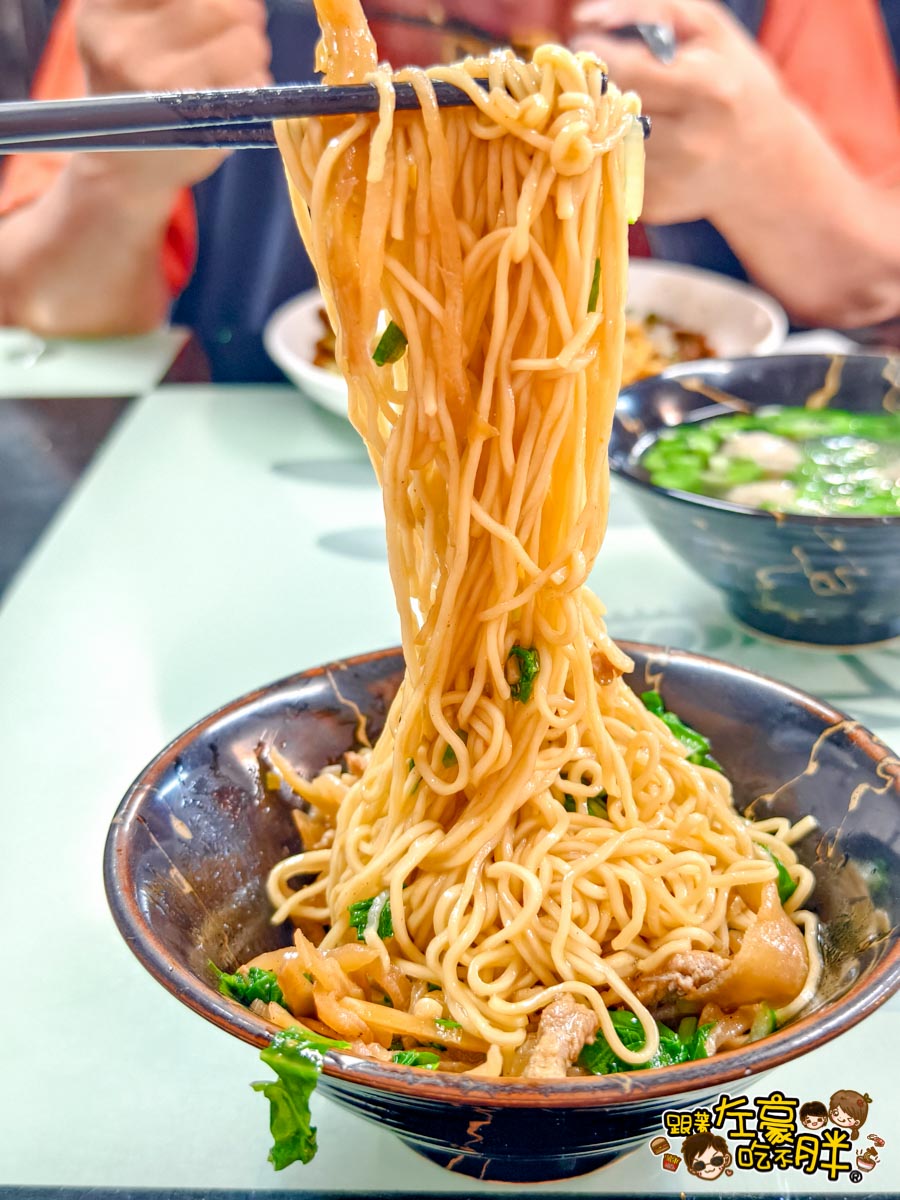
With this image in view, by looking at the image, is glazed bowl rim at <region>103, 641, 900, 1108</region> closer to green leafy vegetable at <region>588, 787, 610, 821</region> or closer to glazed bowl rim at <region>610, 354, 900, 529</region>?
green leafy vegetable at <region>588, 787, 610, 821</region>

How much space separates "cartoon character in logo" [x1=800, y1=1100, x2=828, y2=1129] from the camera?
1.02 metres

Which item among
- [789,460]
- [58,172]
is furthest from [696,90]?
[58,172]

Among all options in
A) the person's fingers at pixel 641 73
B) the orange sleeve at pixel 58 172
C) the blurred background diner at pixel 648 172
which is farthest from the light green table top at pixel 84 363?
the person's fingers at pixel 641 73

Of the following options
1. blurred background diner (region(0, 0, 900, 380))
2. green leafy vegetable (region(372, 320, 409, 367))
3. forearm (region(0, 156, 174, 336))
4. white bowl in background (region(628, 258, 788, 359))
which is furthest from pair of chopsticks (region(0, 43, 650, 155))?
forearm (region(0, 156, 174, 336))

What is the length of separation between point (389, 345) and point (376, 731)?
0.50m

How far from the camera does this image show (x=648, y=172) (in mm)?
3750

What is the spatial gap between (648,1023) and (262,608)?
118cm

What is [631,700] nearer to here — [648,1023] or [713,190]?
[648,1023]

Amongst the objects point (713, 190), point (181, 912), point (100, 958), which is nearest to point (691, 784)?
point (181, 912)

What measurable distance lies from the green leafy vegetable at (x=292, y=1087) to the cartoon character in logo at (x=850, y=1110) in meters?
0.47

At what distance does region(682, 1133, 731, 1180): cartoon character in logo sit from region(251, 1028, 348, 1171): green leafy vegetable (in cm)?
33

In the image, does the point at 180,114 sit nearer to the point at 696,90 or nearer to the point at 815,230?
the point at 696,90

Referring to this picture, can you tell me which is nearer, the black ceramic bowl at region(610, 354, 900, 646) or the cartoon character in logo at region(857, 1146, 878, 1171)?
the cartoon character in logo at region(857, 1146, 878, 1171)

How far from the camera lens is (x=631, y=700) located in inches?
46.4
